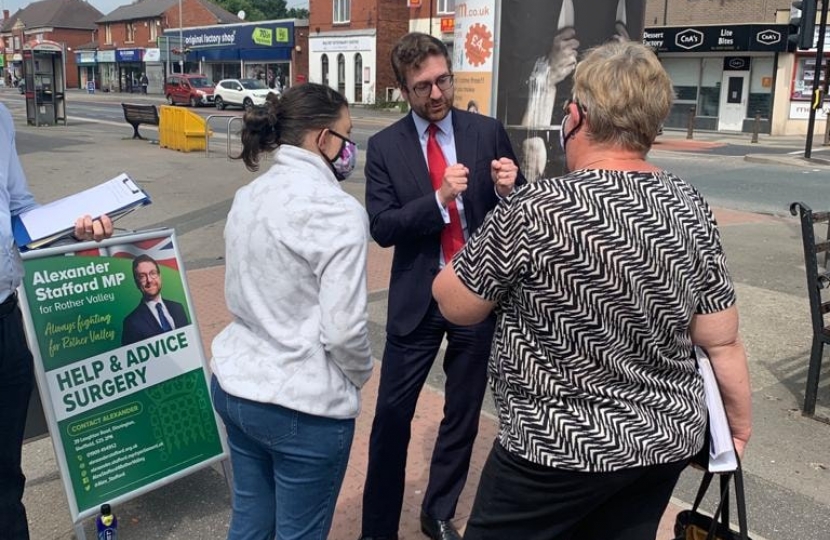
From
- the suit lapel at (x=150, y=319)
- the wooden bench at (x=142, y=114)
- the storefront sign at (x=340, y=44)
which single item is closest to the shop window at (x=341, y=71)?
the storefront sign at (x=340, y=44)

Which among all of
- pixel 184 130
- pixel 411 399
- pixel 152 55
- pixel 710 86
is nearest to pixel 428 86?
pixel 411 399

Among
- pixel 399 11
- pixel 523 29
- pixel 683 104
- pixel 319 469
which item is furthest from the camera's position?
pixel 399 11

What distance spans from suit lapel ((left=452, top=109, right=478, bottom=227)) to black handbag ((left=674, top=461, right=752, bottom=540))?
133 centimetres

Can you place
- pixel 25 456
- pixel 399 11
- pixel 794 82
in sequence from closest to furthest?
pixel 25 456 < pixel 794 82 < pixel 399 11

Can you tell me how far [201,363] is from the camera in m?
3.44

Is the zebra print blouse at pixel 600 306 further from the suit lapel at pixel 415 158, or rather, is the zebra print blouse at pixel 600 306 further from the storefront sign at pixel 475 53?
the storefront sign at pixel 475 53

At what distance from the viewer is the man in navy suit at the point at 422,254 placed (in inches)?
118

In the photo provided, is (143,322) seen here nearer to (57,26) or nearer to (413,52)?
(413,52)

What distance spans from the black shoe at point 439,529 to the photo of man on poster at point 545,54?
2490 millimetres

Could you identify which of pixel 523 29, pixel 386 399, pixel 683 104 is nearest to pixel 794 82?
pixel 683 104

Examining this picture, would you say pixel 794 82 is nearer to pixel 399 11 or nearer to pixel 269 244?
pixel 399 11

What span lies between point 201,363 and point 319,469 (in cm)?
139

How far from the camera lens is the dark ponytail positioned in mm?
2254

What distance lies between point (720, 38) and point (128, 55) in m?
53.5
